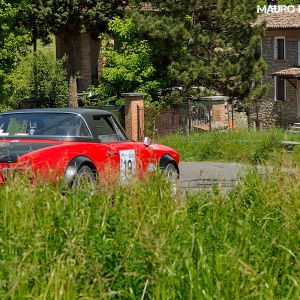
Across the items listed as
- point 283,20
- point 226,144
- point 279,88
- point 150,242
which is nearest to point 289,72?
point 279,88

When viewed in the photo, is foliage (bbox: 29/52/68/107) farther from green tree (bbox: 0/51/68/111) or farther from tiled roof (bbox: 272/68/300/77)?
tiled roof (bbox: 272/68/300/77)

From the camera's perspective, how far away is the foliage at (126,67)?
3641cm

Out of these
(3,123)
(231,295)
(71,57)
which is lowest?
(231,295)

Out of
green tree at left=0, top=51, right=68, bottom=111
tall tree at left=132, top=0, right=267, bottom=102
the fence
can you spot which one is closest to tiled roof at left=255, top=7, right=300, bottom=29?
tall tree at left=132, top=0, right=267, bottom=102

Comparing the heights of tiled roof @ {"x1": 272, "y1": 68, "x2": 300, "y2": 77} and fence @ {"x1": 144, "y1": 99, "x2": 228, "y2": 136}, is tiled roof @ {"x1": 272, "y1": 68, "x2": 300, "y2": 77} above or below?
above

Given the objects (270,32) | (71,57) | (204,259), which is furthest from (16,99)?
(204,259)

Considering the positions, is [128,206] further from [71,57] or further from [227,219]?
[71,57]

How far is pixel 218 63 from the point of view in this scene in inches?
1487

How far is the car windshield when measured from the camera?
1212 centimetres

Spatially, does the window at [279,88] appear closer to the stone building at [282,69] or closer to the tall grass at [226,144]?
the stone building at [282,69]

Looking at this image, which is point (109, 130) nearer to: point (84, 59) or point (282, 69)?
point (282, 69)

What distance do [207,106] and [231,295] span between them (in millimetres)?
27747

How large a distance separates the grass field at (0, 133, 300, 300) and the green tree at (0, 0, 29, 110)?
23.6 meters

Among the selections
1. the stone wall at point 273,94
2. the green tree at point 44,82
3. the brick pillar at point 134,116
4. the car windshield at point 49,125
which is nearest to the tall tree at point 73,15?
the green tree at point 44,82
